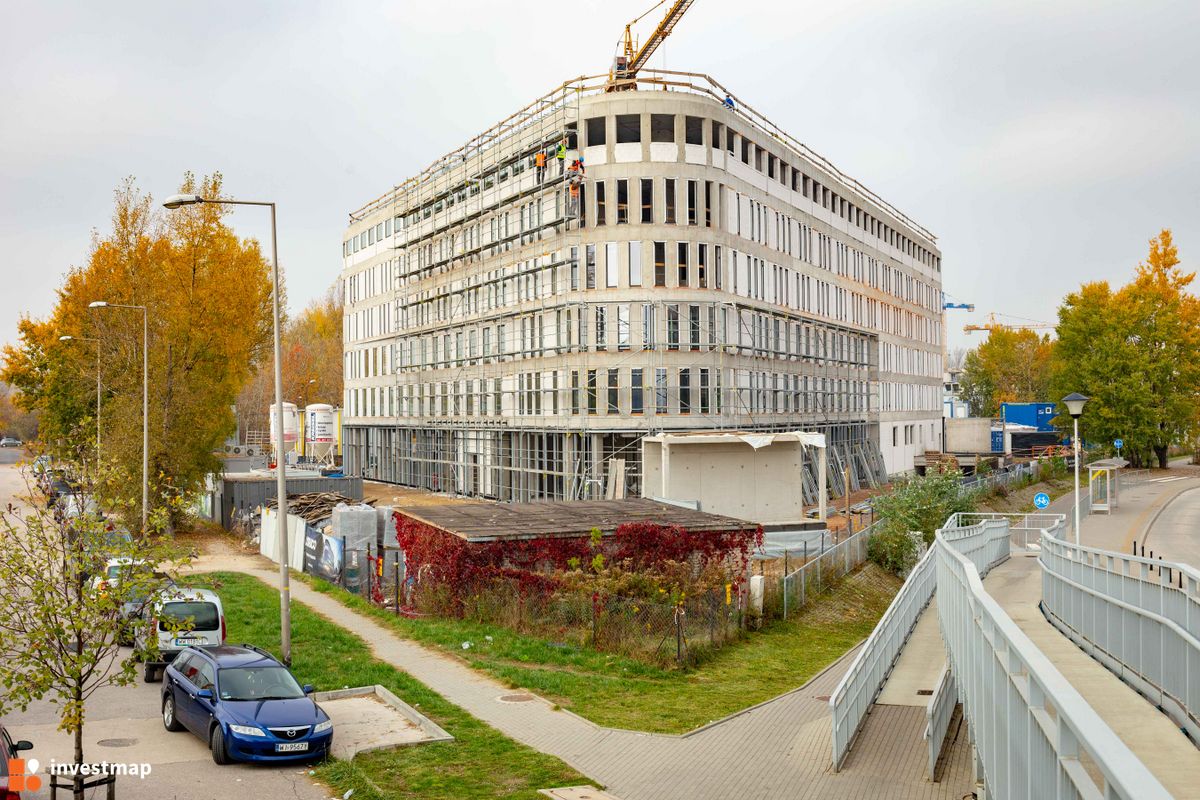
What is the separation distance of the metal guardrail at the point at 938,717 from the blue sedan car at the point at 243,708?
27.1 feet

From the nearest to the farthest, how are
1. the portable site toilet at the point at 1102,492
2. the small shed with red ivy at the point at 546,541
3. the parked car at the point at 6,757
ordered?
the parked car at the point at 6,757 → the small shed with red ivy at the point at 546,541 → the portable site toilet at the point at 1102,492

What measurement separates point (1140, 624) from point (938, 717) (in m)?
3.18

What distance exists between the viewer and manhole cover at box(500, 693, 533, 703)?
18.0 metres

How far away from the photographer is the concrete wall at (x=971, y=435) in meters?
83.8

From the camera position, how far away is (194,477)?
1763 inches

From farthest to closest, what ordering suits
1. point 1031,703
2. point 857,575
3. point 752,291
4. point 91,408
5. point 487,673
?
point 91,408, point 752,291, point 857,575, point 487,673, point 1031,703

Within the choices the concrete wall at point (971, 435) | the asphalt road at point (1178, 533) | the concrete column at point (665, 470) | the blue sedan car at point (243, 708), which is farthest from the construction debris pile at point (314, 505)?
the concrete wall at point (971, 435)

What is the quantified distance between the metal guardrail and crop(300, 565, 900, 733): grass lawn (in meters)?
4.03

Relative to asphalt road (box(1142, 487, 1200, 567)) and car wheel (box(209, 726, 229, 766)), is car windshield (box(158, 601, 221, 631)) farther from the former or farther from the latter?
asphalt road (box(1142, 487, 1200, 567))

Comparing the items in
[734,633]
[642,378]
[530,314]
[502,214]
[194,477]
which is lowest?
[734,633]

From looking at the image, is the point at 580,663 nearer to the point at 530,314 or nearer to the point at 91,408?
the point at 530,314

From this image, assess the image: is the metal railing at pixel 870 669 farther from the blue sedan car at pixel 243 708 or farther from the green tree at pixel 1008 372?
the green tree at pixel 1008 372

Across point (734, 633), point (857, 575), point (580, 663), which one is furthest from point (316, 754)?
point (857, 575)

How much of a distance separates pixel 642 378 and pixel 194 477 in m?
20.0
